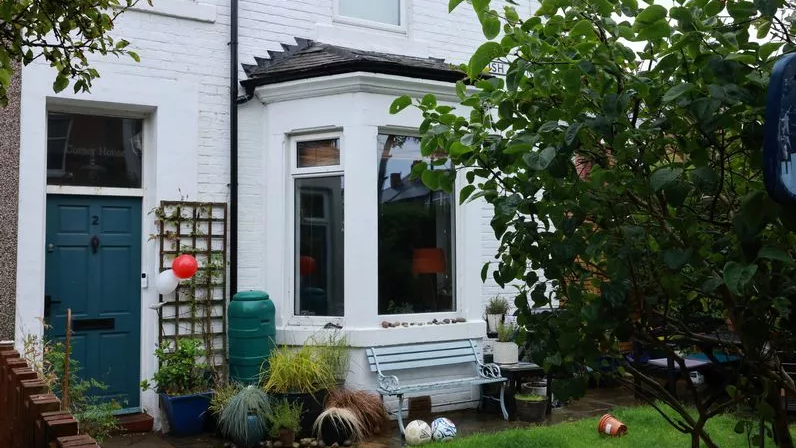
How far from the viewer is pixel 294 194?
26.5ft

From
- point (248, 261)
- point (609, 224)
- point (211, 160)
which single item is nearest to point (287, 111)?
point (211, 160)

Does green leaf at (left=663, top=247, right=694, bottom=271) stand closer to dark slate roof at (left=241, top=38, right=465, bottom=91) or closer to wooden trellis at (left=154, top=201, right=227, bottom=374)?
dark slate roof at (left=241, top=38, right=465, bottom=91)

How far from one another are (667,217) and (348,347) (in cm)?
552

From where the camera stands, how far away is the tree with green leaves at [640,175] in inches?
75.4

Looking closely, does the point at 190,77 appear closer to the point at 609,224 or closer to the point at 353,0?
the point at 353,0

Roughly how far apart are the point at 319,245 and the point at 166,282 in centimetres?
161

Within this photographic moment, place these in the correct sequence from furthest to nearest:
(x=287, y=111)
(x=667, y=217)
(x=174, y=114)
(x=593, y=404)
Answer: (x=593, y=404) < (x=287, y=111) < (x=174, y=114) < (x=667, y=217)

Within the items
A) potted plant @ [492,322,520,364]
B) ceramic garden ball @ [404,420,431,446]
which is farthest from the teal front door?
potted plant @ [492,322,520,364]

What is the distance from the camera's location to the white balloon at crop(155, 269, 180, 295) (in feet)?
23.4

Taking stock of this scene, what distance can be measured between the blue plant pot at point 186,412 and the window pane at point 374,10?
14.7 feet

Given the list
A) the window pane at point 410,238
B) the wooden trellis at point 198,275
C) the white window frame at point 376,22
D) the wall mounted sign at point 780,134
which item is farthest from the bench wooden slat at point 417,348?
the wall mounted sign at point 780,134

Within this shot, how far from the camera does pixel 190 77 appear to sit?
7.63 meters

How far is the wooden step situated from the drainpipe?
1.41m

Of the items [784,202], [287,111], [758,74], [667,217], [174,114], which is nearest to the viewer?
[784,202]
